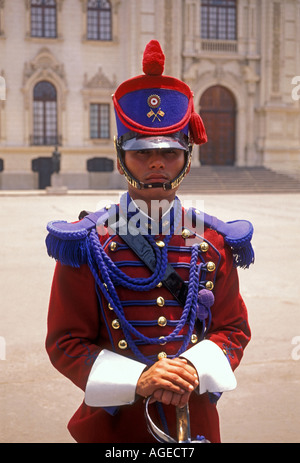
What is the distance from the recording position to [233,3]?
28.1 m

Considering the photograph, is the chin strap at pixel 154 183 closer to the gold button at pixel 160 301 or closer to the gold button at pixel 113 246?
the gold button at pixel 113 246

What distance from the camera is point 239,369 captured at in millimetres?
3797

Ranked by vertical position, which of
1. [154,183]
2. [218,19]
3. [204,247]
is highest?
[218,19]

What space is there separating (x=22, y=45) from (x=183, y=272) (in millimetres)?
27072

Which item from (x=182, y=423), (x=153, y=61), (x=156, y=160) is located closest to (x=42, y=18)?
(x=153, y=61)

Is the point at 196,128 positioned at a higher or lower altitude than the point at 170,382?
higher

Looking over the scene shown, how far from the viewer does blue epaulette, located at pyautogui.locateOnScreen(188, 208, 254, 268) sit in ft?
6.06

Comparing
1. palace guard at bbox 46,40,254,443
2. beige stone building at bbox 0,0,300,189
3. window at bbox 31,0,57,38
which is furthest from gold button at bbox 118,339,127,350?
window at bbox 31,0,57,38

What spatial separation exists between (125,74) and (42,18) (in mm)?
4749

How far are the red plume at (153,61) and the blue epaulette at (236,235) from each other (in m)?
0.48

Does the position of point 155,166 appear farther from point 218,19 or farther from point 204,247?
point 218,19

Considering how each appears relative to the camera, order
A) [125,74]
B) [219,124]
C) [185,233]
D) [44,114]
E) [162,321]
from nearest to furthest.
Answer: [162,321], [185,233], [125,74], [44,114], [219,124]
